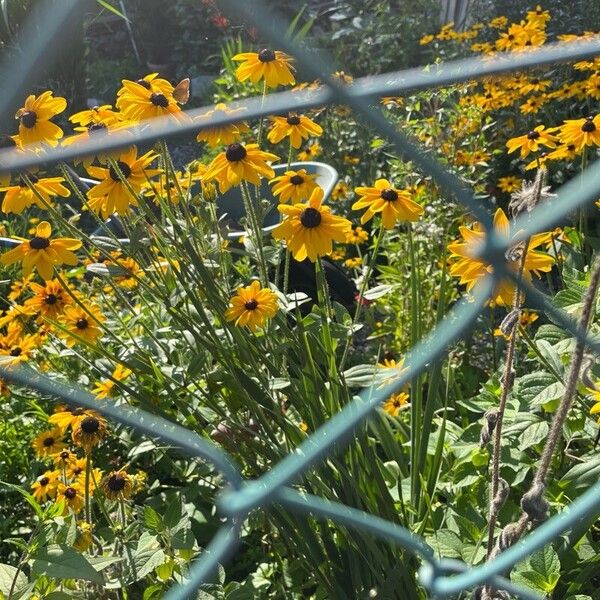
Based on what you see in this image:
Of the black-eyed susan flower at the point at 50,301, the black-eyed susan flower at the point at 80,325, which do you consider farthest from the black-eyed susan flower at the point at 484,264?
the black-eyed susan flower at the point at 50,301

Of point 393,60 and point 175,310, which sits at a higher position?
point 175,310

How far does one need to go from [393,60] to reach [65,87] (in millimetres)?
1898

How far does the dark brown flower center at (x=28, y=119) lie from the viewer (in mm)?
1223

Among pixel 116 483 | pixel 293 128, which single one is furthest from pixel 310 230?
pixel 116 483

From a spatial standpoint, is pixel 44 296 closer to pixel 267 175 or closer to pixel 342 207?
pixel 267 175

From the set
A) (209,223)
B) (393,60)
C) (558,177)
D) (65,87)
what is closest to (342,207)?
(558,177)

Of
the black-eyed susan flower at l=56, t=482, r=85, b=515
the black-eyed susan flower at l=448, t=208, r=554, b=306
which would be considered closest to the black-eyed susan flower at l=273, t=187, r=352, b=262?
the black-eyed susan flower at l=448, t=208, r=554, b=306

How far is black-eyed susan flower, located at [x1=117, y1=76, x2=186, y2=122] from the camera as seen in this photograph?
1.22m

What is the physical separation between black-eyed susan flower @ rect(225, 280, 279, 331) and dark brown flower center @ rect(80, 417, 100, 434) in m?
0.32

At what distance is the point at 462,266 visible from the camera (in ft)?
3.65

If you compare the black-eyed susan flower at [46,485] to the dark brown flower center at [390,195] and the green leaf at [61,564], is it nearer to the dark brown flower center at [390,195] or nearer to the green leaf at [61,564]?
the green leaf at [61,564]

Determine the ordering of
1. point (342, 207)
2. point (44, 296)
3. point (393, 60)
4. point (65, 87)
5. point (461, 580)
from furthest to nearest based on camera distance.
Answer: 1. point (65, 87)
2. point (393, 60)
3. point (342, 207)
4. point (44, 296)
5. point (461, 580)

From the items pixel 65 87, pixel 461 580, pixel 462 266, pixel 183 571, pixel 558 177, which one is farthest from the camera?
pixel 65 87

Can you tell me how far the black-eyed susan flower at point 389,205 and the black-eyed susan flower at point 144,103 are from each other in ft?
1.06
